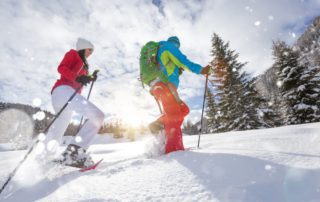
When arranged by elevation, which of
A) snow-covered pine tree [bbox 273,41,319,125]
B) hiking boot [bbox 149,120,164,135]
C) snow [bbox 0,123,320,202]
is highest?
snow-covered pine tree [bbox 273,41,319,125]

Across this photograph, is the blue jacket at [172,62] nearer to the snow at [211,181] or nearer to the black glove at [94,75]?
the black glove at [94,75]

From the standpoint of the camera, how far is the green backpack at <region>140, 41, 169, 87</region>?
3.70 metres

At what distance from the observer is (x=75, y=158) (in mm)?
3021

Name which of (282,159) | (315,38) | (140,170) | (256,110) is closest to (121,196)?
(140,170)

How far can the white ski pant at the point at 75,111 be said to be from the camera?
339 centimetres

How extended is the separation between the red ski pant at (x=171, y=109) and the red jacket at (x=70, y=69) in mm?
1345

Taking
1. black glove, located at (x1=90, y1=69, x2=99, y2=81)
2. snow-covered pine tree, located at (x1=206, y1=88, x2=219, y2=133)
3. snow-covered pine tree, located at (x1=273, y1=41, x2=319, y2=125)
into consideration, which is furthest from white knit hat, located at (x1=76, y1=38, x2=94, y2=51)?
snow-covered pine tree, located at (x1=206, y1=88, x2=219, y2=133)

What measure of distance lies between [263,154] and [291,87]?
1999 cm

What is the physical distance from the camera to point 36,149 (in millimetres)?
3264

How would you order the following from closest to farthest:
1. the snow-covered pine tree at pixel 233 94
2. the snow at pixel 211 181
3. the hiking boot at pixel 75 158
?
1. the snow at pixel 211 181
2. the hiking boot at pixel 75 158
3. the snow-covered pine tree at pixel 233 94

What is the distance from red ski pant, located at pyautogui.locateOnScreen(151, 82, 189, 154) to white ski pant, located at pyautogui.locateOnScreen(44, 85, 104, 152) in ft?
3.37

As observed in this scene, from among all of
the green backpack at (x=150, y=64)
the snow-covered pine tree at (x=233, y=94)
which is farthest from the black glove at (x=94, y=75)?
the snow-covered pine tree at (x=233, y=94)

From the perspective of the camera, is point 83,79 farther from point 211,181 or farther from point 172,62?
point 211,181

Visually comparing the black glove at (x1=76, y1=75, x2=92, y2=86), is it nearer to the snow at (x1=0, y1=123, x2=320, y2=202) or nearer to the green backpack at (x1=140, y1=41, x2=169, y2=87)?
the green backpack at (x1=140, y1=41, x2=169, y2=87)
